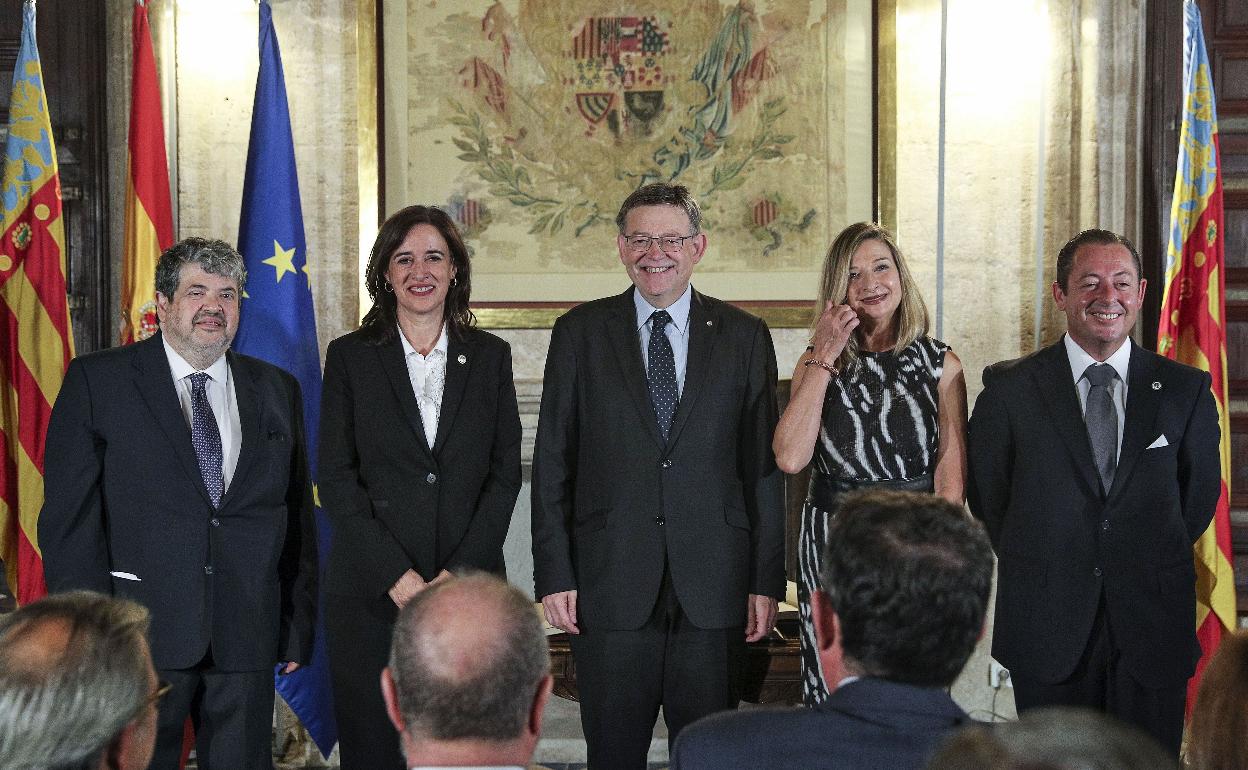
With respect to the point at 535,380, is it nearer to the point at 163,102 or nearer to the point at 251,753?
the point at 163,102

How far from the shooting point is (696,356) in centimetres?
324

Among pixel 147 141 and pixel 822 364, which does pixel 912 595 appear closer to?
pixel 822 364

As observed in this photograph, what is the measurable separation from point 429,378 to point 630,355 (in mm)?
543

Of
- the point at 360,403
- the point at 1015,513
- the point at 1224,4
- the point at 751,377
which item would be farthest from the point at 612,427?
the point at 1224,4

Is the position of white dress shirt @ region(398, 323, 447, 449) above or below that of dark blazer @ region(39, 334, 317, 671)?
above

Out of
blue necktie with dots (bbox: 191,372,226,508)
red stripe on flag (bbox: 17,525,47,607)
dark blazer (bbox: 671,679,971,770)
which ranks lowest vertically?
red stripe on flag (bbox: 17,525,47,607)

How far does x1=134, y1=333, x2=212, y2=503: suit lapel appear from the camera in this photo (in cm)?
306

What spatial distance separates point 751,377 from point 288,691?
2.08 meters

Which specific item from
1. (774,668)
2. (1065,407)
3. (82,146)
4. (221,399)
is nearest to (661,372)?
(1065,407)

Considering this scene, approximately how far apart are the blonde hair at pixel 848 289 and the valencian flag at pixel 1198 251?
5.35 feet

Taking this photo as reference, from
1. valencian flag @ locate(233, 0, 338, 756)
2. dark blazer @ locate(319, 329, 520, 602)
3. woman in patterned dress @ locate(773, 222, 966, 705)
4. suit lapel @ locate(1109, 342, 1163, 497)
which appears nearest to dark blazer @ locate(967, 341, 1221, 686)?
suit lapel @ locate(1109, 342, 1163, 497)

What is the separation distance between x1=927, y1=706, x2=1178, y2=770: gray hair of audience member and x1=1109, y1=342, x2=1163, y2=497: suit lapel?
2.14m

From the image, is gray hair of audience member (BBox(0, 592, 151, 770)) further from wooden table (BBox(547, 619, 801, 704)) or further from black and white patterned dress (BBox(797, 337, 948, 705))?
wooden table (BBox(547, 619, 801, 704))

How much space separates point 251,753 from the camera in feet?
10.2
